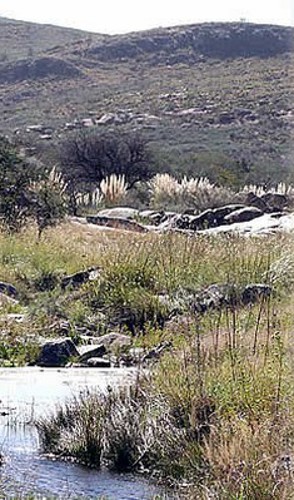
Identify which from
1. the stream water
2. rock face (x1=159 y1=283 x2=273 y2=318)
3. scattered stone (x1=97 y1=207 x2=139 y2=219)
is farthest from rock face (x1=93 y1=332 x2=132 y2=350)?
scattered stone (x1=97 y1=207 x2=139 y2=219)

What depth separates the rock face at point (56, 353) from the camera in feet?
42.0

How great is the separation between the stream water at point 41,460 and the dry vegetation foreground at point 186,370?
202 millimetres

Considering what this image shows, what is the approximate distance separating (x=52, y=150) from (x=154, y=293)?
88.5ft

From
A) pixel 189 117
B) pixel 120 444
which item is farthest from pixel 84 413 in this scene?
pixel 189 117

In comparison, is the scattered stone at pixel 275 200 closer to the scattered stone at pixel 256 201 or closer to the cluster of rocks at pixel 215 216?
the cluster of rocks at pixel 215 216

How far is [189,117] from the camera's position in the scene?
2633 inches

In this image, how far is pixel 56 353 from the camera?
12.9 m

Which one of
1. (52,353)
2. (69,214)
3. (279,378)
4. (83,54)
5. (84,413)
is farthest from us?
(83,54)

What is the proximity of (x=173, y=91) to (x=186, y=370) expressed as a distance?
213 ft

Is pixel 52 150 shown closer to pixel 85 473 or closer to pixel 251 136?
pixel 251 136

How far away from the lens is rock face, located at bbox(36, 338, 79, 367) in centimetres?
1279

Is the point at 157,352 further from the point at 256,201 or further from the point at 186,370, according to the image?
the point at 256,201

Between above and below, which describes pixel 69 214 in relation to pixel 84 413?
below

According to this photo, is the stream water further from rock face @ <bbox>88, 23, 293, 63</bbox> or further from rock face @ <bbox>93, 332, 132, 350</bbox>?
rock face @ <bbox>88, 23, 293, 63</bbox>
